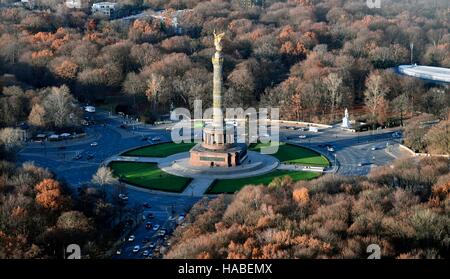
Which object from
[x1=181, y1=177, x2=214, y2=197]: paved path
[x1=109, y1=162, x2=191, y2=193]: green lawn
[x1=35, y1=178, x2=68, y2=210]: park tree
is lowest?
[x1=181, y1=177, x2=214, y2=197]: paved path

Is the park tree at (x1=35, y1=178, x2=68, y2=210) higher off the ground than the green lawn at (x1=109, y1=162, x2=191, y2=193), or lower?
higher

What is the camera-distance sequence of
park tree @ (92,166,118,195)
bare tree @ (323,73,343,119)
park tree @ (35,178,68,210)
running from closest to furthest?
park tree @ (35,178,68,210)
park tree @ (92,166,118,195)
bare tree @ (323,73,343,119)

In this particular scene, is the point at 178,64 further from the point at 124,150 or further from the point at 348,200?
the point at 348,200

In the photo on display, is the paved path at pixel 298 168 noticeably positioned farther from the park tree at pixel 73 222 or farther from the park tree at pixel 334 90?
the park tree at pixel 73 222

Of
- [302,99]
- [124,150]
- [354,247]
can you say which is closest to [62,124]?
[124,150]

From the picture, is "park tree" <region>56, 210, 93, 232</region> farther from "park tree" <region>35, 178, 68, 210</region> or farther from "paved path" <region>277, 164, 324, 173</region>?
"paved path" <region>277, 164, 324, 173</region>

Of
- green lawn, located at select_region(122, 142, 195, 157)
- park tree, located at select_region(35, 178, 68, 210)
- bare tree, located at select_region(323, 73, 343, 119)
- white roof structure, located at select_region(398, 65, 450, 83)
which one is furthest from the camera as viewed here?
white roof structure, located at select_region(398, 65, 450, 83)

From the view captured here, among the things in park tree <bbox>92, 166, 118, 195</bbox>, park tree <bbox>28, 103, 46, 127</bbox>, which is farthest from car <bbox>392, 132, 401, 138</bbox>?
park tree <bbox>28, 103, 46, 127</bbox>
